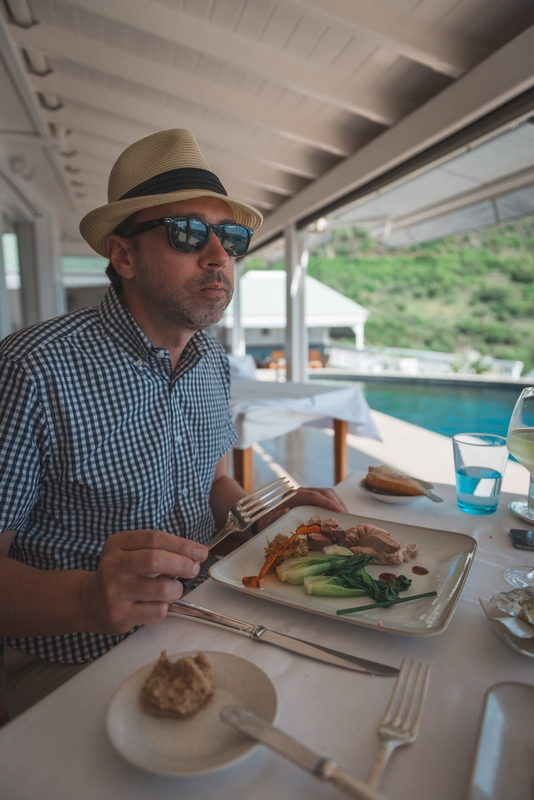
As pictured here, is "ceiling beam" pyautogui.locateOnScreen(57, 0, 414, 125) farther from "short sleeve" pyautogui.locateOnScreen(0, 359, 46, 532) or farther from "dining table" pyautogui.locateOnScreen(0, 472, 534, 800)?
"dining table" pyautogui.locateOnScreen(0, 472, 534, 800)

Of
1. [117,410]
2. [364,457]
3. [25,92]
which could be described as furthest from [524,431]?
[364,457]

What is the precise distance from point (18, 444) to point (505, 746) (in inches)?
36.1

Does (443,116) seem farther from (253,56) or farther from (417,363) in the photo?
(417,363)

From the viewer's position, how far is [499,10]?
2.20 metres

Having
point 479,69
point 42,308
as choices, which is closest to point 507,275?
point 42,308

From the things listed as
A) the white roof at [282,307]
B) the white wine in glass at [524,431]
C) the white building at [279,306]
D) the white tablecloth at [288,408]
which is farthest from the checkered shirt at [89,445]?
the white roof at [282,307]

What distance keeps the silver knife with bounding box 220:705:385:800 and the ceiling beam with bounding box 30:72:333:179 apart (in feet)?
13.8

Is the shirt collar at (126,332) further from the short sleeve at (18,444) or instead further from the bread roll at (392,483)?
the bread roll at (392,483)

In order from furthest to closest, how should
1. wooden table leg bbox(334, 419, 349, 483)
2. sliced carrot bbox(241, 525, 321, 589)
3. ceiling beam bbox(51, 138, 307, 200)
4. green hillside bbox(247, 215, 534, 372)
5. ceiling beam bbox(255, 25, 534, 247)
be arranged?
1. green hillside bbox(247, 215, 534, 372)
2. ceiling beam bbox(51, 138, 307, 200)
3. wooden table leg bbox(334, 419, 349, 483)
4. ceiling beam bbox(255, 25, 534, 247)
5. sliced carrot bbox(241, 525, 321, 589)

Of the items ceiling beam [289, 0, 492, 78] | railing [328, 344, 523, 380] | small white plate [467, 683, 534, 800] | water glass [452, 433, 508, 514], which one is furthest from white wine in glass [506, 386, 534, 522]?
railing [328, 344, 523, 380]

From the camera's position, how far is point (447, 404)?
1066cm

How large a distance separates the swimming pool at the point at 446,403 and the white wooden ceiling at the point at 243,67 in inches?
212

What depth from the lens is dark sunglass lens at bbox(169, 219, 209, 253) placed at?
1.21 meters

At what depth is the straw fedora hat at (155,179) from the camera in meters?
1.19
